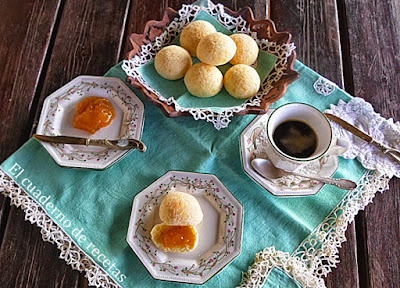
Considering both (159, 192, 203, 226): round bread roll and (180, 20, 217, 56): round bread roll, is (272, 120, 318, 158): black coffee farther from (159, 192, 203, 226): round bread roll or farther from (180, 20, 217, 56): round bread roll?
(180, 20, 217, 56): round bread roll

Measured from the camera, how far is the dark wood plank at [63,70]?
0.91m

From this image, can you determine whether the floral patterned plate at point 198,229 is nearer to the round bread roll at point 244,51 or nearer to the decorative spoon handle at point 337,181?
the decorative spoon handle at point 337,181

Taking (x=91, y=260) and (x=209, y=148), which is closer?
(x=91, y=260)

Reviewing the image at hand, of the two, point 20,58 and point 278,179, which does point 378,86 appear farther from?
point 20,58

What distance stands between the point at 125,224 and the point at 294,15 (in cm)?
89

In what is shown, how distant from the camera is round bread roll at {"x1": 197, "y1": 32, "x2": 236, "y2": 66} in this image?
1012 millimetres

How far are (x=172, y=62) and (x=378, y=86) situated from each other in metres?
0.63

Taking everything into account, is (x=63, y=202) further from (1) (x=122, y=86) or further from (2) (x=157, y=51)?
(2) (x=157, y=51)

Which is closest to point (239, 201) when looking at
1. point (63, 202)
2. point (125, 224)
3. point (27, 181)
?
point (125, 224)

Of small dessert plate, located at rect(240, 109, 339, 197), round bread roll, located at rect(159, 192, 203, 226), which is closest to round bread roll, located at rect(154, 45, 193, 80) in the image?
small dessert plate, located at rect(240, 109, 339, 197)

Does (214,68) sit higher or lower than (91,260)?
higher

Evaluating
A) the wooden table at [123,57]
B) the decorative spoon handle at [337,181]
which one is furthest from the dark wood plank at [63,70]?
the decorative spoon handle at [337,181]

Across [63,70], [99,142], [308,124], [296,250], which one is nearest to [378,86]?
[308,124]

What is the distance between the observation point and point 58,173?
1005mm
